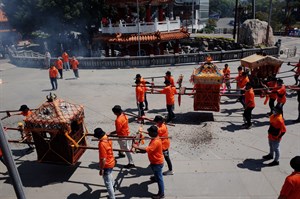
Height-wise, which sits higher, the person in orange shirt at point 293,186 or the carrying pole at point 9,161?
the carrying pole at point 9,161

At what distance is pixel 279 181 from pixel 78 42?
3899 centimetres

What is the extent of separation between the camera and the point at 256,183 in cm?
702

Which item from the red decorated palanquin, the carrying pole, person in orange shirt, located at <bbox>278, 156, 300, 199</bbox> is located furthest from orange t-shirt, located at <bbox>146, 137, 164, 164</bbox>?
the red decorated palanquin

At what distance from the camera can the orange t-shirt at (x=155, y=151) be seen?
6.16 m

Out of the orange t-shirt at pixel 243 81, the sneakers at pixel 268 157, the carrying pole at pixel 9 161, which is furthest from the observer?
the orange t-shirt at pixel 243 81

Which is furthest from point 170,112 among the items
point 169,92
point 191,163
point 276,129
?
point 276,129

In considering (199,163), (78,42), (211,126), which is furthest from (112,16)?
(199,163)

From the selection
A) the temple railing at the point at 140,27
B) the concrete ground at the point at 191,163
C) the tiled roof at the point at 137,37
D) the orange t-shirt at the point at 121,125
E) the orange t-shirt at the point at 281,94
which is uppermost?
the temple railing at the point at 140,27

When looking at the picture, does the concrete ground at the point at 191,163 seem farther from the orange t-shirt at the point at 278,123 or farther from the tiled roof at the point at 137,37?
the tiled roof at the point at 137,37

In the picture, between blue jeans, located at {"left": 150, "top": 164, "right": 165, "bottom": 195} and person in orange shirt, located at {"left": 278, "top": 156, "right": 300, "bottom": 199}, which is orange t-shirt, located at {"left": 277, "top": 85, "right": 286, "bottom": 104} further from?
blue jeans, located at {"left": 150, "top": 164, "right": 165, "bottom": 195}

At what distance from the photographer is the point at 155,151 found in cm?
620

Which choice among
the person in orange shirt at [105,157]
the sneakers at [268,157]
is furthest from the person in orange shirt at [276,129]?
the person in orange shirt at [105,157]

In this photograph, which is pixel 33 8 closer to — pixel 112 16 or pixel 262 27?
pixel 112 16

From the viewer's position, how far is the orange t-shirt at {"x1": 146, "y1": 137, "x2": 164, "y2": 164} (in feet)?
20.2
